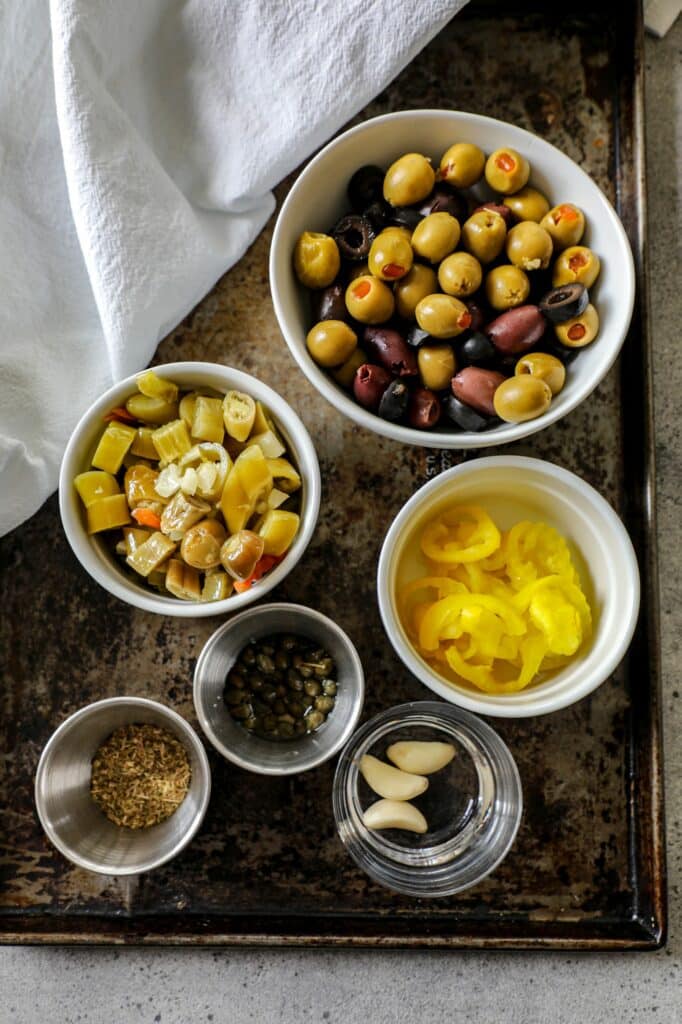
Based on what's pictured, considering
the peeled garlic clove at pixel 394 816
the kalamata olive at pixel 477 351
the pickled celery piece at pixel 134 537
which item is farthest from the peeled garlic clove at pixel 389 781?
the kalamata olive at pixel 477 351

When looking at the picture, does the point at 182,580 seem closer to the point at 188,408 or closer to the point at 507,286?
the point at 188,408

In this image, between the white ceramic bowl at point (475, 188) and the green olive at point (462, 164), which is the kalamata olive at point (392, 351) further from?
the green olive at point (462, 164)

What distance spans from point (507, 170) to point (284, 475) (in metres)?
0.38

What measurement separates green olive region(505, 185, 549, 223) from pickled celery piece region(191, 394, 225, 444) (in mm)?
363

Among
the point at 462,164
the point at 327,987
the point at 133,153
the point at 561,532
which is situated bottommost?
the point at 327,987

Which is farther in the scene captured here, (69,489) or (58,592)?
(58,592)

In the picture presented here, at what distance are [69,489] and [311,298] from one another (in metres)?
0.32

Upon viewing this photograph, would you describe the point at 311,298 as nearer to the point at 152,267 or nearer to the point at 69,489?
the point at 152,267

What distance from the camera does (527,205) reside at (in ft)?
2.98

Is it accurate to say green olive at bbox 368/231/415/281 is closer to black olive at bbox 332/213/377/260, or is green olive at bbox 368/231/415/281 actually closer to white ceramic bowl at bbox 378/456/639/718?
black olive at bbox 332/213/377/260

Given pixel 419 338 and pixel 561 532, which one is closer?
pixel 419 338

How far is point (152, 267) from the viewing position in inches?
37.2

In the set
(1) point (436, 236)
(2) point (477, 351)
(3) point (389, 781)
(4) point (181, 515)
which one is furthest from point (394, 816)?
(1) point (436, 236)

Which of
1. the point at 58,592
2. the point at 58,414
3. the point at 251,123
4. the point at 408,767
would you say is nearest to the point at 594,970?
the point at 408,767
